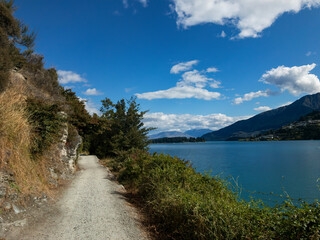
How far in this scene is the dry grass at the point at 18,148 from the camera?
18.8 ft

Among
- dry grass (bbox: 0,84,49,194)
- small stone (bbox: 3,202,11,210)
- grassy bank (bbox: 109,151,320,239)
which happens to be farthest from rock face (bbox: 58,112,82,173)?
small stone (bbox: 3,202,11,210)

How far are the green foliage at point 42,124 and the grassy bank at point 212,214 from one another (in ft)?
15.2

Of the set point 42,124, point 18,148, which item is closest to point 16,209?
point 18,148

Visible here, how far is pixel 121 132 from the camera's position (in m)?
22.7

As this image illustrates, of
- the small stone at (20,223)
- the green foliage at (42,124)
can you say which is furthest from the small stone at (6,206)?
the green foliage at (42,124)

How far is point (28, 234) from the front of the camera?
439 centimetres

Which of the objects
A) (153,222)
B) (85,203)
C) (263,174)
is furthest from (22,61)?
(263,174)

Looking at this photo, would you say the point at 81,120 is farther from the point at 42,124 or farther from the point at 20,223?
the point at 20,223

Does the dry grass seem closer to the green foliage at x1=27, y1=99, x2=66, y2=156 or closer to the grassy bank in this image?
the green foliage at x1=27, y1=99, x2=66, y2=156

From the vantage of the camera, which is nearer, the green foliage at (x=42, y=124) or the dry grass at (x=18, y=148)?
the dry grass at (x=18, y=148)

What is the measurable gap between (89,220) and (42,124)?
5.22m

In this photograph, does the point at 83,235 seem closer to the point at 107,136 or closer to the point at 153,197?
the point at 153,197

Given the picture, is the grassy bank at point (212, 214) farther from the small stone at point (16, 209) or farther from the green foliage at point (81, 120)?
the green foliage at point (81, 120)

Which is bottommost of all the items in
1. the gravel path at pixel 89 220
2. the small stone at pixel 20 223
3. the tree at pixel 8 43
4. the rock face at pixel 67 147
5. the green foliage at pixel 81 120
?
the gravel path at pixel 89 220
